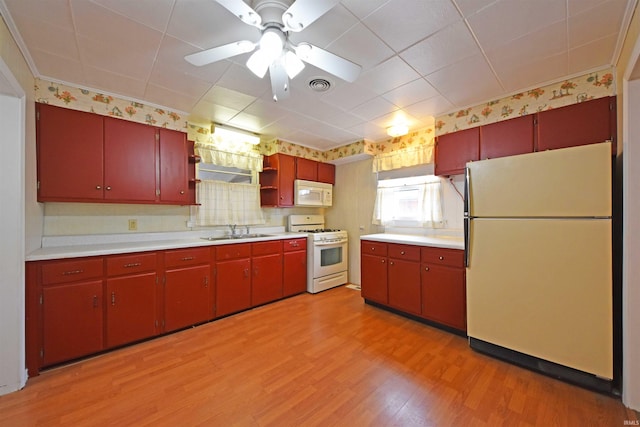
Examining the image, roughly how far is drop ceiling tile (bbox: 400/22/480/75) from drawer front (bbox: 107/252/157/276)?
9.16ft

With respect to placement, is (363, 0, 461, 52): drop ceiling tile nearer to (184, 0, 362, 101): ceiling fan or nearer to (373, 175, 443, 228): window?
(184, 0, 362, 101): ceiling fan

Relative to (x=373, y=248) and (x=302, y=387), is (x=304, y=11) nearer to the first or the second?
(x=302, y=387)

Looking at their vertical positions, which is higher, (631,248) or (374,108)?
(374,108)

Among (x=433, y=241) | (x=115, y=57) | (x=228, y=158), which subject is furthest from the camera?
(x=228, y=158)

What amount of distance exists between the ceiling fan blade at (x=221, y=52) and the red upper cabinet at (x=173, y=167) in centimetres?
145

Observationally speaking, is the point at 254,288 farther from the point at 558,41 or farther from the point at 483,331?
the point at 558,41

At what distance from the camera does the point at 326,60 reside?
159 cm

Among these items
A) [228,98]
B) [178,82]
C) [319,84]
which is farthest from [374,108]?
[178,82]

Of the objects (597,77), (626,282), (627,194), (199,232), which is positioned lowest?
(626,282)

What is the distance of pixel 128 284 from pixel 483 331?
314cm

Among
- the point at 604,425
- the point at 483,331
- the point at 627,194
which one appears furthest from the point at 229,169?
the point at 604,425

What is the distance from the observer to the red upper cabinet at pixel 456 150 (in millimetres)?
2652

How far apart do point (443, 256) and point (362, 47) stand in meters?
2.03

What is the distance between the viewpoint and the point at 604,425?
4.70 feet
